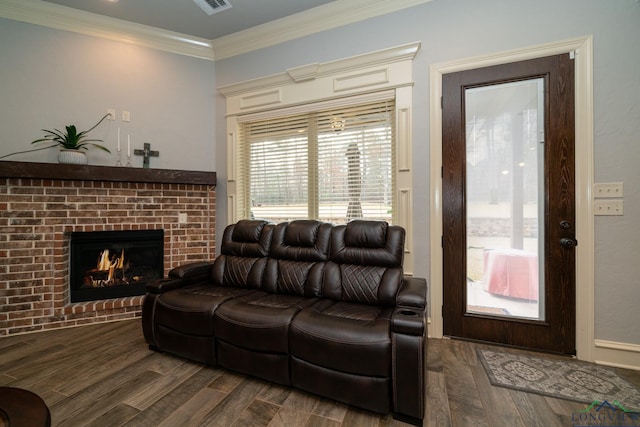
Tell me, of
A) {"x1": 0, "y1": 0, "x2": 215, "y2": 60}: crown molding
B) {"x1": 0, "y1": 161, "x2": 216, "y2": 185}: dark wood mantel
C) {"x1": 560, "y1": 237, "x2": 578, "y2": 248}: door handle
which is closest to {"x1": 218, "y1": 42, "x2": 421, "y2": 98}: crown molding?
{"x1": 0, "y1": 0, "x2": 215, "y2": 60}: crown molding

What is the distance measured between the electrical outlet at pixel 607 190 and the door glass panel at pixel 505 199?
0.32 meters

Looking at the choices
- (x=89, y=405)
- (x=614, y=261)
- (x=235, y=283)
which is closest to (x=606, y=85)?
(x=614, y=261)

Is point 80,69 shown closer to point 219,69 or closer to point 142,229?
point 219,69

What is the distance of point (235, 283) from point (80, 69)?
9.15ft

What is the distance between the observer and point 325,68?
9.26ft

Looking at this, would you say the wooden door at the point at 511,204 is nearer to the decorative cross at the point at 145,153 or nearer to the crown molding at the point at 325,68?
the crown molding at the point at 325,68

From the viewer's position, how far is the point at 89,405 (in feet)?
5.27

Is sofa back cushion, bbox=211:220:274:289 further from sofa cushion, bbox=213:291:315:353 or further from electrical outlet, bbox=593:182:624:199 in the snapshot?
electrical outlet, bbox=593:182:624:199

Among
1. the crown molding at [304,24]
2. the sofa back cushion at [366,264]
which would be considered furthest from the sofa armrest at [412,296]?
the crown molding at [304,24]

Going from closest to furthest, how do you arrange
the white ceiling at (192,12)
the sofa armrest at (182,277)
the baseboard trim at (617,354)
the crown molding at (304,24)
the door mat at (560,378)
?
the door mat at (560,378)
the baseboard trim at (617,354)
the sofa armrest at (182,277)
the crown molding at (304,24)
the white ceiling at (192,12)

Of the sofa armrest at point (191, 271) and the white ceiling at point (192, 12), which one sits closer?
the sofa armrest at point (191, 271)

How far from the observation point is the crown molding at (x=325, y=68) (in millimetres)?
2514

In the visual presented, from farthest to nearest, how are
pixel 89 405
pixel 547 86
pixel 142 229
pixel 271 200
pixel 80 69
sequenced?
pixel 271 200 < pixel 142 229 < pixel 80 69 < pixel 547 86 < pixel 89 405

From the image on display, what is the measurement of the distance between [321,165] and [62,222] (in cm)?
269
